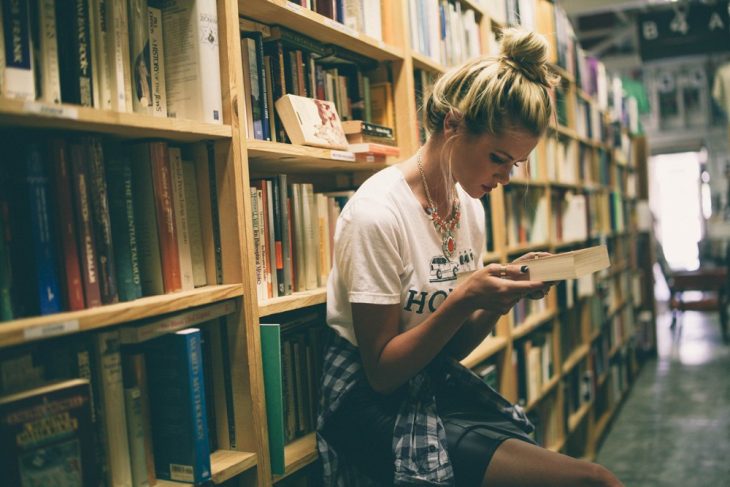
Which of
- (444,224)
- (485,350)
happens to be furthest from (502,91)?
(485,350)

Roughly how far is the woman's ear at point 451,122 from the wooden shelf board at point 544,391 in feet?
5.36

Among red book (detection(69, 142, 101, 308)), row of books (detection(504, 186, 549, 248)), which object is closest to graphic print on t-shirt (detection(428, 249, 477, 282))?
red book (detection(69, 142, 101, 308))

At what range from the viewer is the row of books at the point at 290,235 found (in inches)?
56.4

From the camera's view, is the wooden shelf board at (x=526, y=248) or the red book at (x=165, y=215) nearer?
the red book at (x=165, y=215)

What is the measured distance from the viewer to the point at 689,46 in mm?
A: 5070

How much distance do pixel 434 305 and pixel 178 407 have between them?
58cm

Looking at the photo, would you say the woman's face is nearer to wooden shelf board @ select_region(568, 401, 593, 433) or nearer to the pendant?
the pendant

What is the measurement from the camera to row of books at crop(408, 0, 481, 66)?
200cm

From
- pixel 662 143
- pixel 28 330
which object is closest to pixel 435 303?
pixel 28 330

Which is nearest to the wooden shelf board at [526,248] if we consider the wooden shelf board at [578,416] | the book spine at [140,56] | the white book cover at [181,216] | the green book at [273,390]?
the wooden shelf board at [578,416]

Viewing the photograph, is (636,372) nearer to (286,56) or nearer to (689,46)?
(689,46)

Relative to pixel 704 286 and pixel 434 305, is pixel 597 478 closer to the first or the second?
pixel 434 305

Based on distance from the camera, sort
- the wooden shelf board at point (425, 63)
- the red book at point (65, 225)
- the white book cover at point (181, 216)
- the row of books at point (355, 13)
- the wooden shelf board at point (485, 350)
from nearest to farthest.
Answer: the red book at point (65, 225), the white book cover at point (181, 216), the row of books at point (355, 13), the wooden shelf board at point (425, 63), the wooden shelf board at point (485, 350)

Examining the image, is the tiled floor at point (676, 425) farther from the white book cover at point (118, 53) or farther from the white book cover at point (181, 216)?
the white book cover at point (118, 53)
